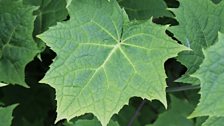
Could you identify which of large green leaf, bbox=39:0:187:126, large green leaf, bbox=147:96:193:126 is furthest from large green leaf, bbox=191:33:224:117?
large green leaf, bbox=147:96:193:126

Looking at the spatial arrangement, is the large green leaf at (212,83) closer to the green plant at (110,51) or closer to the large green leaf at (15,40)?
the green plant at (110,51)

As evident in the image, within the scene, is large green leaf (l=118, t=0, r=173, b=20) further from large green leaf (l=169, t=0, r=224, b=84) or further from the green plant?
large green leaf (l=169, t=0, r=224, b=84)

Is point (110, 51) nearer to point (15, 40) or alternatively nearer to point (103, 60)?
point (103, 60)

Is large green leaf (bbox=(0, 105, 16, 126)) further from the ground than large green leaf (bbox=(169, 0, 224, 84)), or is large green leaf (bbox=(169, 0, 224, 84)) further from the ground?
large green leaf (bbox=(169, 0, 224, 84))

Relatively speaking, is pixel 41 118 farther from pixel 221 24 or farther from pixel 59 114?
pixel 221 24

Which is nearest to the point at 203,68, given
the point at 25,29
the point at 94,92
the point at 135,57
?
the point at 135,57

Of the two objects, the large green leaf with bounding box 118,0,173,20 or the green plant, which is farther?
the large green leaf with bounding box 118,0,173,20

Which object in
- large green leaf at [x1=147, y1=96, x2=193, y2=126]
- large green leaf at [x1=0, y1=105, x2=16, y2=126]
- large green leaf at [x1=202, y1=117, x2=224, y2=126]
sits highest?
large green leaf at [x1=202, y1=117, x2=224, y2=126]
